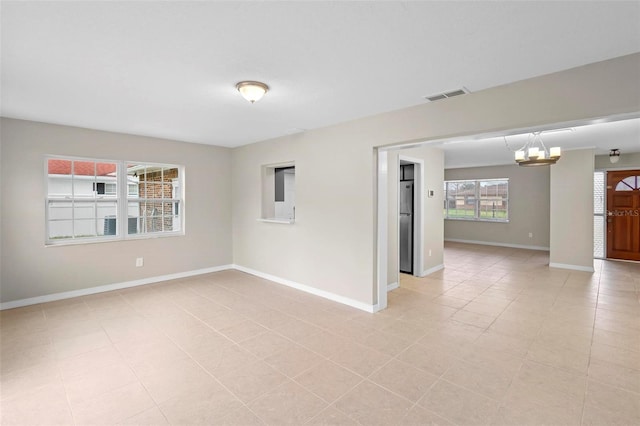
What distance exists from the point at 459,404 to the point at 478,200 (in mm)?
8494

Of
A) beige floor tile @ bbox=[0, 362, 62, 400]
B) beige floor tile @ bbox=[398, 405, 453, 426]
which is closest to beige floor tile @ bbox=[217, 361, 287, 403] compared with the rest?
beige floor tile @ bbox=[398, 405, 453, 426]

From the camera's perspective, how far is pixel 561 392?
219 cm

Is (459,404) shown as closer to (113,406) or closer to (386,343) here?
(386,343)

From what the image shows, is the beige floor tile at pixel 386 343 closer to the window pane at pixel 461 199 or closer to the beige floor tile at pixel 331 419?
the beige floor tile at pixel 331 419

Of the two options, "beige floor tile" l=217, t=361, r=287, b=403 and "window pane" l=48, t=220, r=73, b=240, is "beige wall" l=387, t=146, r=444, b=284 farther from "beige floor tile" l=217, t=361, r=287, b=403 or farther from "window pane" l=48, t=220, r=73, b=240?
"window pane" l=48, t=220, r=73, b=240

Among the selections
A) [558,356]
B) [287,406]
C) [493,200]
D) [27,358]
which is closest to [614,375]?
[558,356]

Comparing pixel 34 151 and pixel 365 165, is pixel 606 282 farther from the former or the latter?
pixel 34 151

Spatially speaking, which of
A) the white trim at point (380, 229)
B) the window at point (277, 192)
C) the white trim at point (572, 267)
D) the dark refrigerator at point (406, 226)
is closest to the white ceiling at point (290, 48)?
the white trim at point (380, 229)

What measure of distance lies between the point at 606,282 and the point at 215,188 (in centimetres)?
703

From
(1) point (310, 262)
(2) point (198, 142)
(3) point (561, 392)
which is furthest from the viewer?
(2) point (198, 142)

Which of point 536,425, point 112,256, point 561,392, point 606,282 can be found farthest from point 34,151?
point 606,282

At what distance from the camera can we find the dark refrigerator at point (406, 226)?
561cm

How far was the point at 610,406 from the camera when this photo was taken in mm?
2043

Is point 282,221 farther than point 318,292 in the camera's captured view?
Yes
